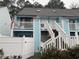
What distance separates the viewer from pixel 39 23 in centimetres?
2362

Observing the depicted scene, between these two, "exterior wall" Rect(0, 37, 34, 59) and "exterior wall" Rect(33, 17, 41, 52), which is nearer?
"exterior wall" Rect(0, 37, 34, 59)

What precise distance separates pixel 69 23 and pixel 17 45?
1217 cm

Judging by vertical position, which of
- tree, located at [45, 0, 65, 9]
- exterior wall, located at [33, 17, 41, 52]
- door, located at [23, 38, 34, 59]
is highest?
tree, located at [45, 0, 65, 9]

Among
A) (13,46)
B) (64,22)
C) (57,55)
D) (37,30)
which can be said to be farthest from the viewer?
(64,22)

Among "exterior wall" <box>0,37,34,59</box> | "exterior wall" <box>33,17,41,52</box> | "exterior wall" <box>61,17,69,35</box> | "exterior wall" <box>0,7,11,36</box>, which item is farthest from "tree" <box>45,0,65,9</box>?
"exterior wall" <box>0,37,34,59</box>

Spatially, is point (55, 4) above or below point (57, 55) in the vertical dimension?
above

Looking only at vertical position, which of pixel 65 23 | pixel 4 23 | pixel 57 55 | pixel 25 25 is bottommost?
pixel 57 55

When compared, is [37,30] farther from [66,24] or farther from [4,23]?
[4,23]

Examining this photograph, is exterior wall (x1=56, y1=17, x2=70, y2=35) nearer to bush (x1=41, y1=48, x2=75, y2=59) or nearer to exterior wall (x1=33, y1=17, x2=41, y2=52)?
exterior wall (x1=33, y1=17, x2=41, y2=52)

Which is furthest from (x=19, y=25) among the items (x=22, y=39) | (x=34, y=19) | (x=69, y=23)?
(x=22, y=39)

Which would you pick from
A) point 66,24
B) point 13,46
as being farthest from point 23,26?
point 13,46

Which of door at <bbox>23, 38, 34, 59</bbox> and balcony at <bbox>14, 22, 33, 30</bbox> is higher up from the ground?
balcony at <bbox>14, 22, 33, 30</bbox>

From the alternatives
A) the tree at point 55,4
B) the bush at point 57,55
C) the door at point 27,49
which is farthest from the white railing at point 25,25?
the tree at point 55,4

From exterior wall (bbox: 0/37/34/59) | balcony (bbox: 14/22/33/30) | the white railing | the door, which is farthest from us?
the white railing
